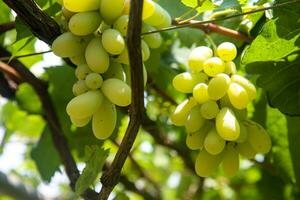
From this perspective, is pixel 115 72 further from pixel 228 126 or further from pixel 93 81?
pixel 228 126

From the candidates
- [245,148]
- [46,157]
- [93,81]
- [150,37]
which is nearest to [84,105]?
[93,81]

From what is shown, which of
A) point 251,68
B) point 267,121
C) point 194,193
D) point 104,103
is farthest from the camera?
point 194,193

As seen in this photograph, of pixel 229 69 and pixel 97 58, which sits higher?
pixel 97 58

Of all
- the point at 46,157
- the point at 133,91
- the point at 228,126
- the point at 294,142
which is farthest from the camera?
the point at 46,157

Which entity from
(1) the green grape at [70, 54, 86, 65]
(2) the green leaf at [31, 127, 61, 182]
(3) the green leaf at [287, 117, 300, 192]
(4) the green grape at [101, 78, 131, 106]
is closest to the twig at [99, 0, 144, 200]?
(4) the green grape at [101, 78, 131, 106]

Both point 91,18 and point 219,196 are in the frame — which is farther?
point 219,196

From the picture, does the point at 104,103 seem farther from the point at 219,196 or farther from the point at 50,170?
the point at 219,196

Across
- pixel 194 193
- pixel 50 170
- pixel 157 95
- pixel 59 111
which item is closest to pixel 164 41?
pixel 157 95

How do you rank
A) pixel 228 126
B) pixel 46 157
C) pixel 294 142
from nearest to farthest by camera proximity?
pixel 228 126
pixel 294 142
pixel 46 157
